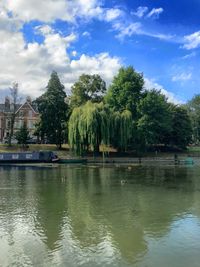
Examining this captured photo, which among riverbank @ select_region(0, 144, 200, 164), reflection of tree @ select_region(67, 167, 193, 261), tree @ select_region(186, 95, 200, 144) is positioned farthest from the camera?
tree @ select_region(186, 95, 200, 144)

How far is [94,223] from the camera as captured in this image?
60.1 ft

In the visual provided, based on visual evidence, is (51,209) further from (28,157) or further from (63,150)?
(63,150)

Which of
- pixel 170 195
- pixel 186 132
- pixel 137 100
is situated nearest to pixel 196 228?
pixel 170 195

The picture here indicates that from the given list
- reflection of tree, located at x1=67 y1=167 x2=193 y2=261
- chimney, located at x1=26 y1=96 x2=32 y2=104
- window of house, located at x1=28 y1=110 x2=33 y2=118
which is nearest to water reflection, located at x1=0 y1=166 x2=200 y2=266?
reflection of tree, located at x1=67 y1=167 x2=193 y2=261

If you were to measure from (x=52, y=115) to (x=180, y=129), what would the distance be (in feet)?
81.7

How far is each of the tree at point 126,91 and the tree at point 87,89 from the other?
353 centimetres

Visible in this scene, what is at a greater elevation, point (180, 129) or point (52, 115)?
point (52, 115)

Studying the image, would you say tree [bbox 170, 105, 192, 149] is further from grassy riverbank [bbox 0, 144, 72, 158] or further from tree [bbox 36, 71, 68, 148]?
tree [bbox 36, 71, 68, 148]

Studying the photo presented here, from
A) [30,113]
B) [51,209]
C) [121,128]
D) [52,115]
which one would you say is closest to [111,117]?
[121,128]

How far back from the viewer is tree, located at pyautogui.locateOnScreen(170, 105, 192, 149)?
263 feet

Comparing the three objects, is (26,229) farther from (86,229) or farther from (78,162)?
(78,162)

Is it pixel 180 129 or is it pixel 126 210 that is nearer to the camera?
pixel 126 210

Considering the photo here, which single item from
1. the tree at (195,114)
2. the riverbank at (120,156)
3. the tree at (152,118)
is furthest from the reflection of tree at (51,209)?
the tree at (195,114)

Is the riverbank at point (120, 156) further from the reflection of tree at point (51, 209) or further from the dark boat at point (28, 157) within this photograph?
the reflection of tree at point (51, 209)
